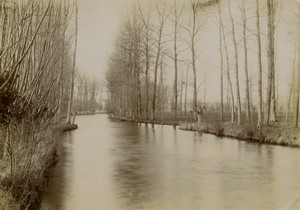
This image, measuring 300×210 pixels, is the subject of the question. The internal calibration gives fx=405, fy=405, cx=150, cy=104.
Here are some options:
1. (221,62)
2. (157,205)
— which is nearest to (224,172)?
(157,205)

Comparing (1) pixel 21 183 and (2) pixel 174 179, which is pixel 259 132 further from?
(1) pixel 21 183

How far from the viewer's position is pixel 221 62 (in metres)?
30.9

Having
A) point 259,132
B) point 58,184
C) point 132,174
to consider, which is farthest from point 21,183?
point 259,132

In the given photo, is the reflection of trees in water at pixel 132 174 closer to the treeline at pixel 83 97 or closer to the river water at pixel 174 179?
the river water at pixel 174 179

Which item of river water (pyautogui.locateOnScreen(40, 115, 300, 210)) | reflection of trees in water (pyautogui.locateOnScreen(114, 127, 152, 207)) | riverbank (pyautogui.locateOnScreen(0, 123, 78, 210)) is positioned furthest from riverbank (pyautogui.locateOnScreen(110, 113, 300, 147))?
riverbank (pyautogui.locateOnScreen(0, 123, 78, 210))

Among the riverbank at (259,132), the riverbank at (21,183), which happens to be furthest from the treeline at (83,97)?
the riverbank at (21,183)

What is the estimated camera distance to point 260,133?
17.9 m

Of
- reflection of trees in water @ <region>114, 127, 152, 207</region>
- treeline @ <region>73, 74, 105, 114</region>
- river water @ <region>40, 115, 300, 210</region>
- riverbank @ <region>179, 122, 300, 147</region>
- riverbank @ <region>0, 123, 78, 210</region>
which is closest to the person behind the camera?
riverbank @ <region>0, 123, 78, 210</region>

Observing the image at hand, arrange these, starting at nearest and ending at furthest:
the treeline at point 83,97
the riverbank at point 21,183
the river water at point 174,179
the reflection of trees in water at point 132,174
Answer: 1. the riverbank at point 21,183
2. the river water at point 174,179
3. the reflection of trees in water at point 132,174
4. the treeline at point 83,97

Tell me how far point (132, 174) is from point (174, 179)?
3.69ft

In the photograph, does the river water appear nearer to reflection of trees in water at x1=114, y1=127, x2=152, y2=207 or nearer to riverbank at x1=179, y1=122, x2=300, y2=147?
reflection of trees in water at x1=114, y1=127, x2=152, y2=207

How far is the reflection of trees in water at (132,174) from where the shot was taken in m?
7.78

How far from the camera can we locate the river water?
7341 mm

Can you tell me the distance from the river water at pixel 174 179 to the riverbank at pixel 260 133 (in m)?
1.28
